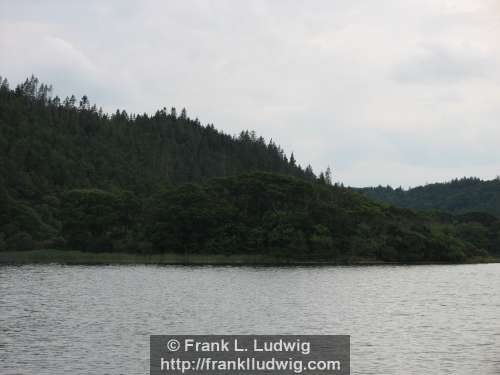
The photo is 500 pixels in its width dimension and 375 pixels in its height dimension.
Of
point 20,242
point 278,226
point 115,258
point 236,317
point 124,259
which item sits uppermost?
point 278,226

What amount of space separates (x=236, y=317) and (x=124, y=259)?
98.6 metres

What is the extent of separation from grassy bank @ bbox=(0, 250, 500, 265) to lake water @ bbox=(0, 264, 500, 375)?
41264mm

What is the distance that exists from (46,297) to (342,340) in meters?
38.6

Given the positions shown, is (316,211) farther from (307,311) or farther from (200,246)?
(307,311)

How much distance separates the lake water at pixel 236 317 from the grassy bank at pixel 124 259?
4126cm

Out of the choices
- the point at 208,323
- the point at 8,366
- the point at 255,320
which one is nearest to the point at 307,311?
the point at 255,320

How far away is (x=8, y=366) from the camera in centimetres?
4062

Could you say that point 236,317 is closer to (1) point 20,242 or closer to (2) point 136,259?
(2) point 136,259

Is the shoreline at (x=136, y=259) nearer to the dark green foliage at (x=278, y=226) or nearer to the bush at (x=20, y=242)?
the dark green foliage at (x=278, y=226)

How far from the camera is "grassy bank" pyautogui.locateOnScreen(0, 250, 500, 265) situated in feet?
498

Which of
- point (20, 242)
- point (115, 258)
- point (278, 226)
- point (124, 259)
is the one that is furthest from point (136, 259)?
point (278, 226)

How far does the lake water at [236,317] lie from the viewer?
43.9m

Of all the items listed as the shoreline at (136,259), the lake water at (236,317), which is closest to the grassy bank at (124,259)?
the shoreline at (136,259)

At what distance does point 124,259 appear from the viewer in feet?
516
